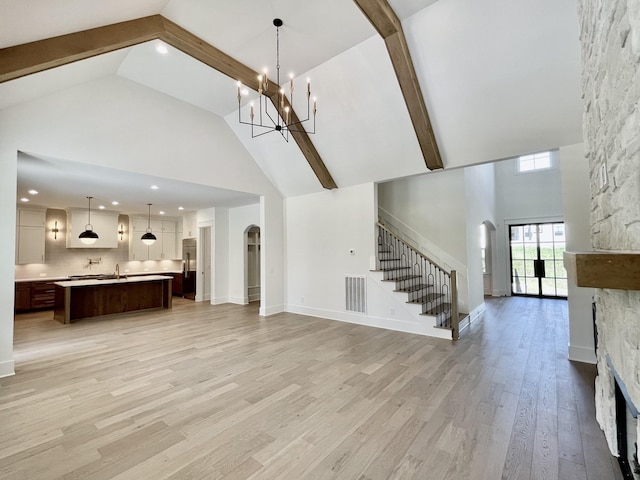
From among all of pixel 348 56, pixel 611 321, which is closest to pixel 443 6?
pixel 348 56

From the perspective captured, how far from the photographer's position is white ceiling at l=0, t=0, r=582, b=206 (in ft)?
10.1

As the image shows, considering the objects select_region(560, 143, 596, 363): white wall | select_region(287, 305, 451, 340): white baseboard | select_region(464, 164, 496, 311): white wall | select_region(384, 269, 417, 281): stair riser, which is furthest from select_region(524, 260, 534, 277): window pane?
select_region(287, 305, 451, 340): white baseboard

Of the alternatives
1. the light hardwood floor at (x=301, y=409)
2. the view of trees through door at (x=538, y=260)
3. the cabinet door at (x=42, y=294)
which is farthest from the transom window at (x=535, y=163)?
the cabinet door at (x=42, y=294)

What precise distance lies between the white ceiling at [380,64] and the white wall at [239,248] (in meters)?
3.51

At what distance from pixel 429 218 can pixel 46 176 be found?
776 cm

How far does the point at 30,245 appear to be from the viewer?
300 inches

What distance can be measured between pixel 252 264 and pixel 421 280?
199 inches

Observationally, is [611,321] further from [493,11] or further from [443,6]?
[443,6]

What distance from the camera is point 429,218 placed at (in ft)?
22.1

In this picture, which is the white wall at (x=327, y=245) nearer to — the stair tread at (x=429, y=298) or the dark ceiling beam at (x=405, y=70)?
the stair tread at (x=429, y=298)

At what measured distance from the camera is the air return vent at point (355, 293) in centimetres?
593

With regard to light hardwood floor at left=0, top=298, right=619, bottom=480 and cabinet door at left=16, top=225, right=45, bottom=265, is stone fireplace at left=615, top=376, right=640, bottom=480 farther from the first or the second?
cabinet door at left=16, top=225, right=45, bottom=265

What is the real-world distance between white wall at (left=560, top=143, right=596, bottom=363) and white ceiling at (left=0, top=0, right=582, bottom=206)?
349mm

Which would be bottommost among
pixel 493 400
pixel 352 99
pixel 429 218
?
pixel 493 400
